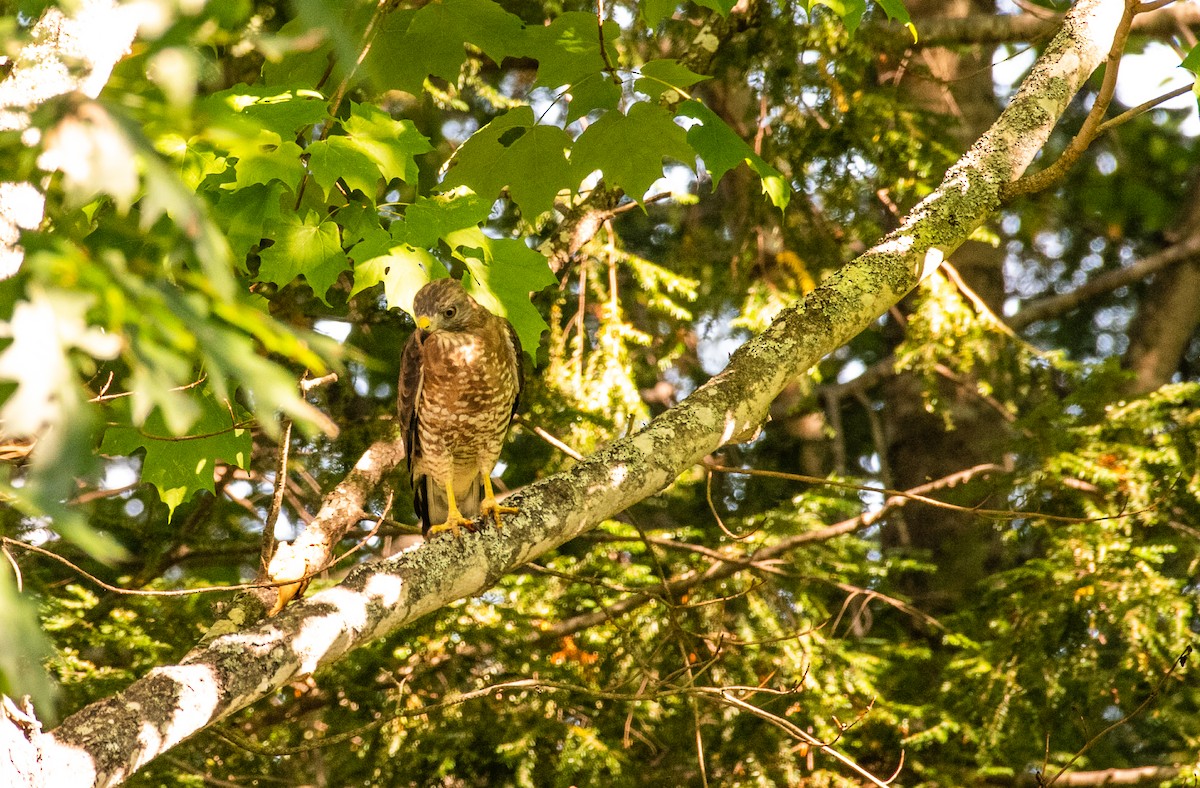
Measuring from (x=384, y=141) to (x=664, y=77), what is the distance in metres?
0.85

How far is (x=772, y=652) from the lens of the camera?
4719 millimetres

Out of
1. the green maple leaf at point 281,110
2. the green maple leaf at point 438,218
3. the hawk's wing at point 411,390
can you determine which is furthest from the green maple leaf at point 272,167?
the hawk's wing at point 411,390

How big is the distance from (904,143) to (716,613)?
94.9 inches

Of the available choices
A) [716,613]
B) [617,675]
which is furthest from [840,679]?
[617,675]

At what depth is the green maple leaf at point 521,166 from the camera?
3.39 m

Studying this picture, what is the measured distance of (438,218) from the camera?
2902 millimetres

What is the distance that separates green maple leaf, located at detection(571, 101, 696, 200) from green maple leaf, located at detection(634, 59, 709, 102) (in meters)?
0.07

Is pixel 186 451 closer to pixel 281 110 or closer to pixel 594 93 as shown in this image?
pixel 281 110

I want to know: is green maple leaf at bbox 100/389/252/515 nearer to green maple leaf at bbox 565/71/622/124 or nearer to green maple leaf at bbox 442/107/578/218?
green maple leaf at bbox 442/107/578/218

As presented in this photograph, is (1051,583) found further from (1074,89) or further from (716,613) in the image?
(1074,89)

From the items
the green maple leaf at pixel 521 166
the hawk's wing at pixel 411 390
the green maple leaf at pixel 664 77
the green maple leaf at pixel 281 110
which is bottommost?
the hawk's wing at pixel 411 390

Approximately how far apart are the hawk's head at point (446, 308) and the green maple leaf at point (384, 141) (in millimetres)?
860

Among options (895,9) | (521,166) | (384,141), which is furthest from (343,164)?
(895,9)

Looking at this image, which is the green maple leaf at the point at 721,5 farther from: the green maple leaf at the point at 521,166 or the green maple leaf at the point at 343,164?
the green maple leaf at the point at 343,164
